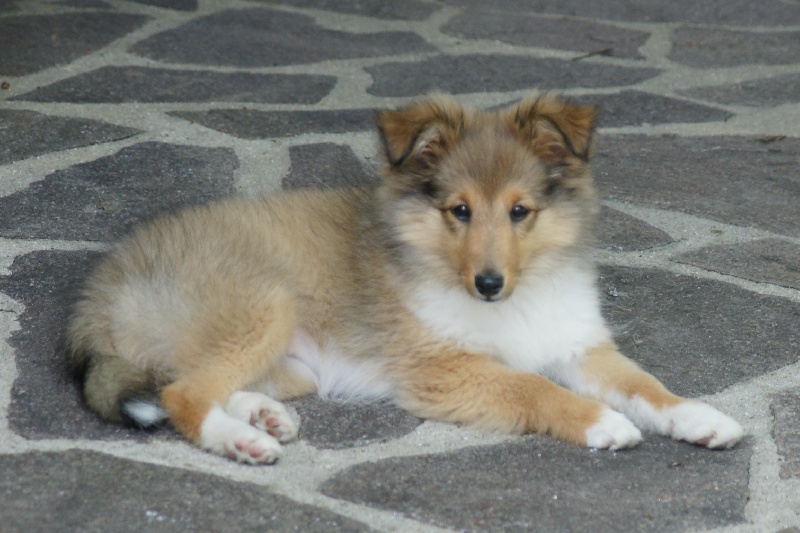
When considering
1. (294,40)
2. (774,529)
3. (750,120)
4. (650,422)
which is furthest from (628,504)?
(294,40)

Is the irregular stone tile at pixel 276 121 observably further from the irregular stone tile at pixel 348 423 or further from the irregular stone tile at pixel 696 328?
the irregular stone tile at pixel 348 423

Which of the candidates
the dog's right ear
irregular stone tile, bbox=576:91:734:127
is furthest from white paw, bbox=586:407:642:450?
irregular stone tile, bbox=576:91:734:127

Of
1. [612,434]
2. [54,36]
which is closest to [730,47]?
[54,36]

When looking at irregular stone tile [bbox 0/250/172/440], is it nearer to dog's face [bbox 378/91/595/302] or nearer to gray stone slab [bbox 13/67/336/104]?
dog's face [bbox 378/91/595/302]

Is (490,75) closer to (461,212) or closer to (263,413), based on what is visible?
(461,212)

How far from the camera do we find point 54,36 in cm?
630

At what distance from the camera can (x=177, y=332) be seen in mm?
3602

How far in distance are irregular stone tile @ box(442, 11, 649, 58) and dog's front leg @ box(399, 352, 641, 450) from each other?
12.5ft

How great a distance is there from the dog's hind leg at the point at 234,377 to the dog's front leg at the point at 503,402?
1.57ft

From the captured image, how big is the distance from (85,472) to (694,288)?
2575 mm

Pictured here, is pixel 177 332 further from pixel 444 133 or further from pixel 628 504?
pixel 628 504

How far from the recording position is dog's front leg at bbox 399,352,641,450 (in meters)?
3.41

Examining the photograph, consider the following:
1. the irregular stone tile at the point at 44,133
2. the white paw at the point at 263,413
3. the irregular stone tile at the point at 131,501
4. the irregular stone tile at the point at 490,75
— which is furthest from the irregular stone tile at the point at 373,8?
the irregular stone tile at the point at 131,501

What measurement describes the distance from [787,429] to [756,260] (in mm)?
1350
